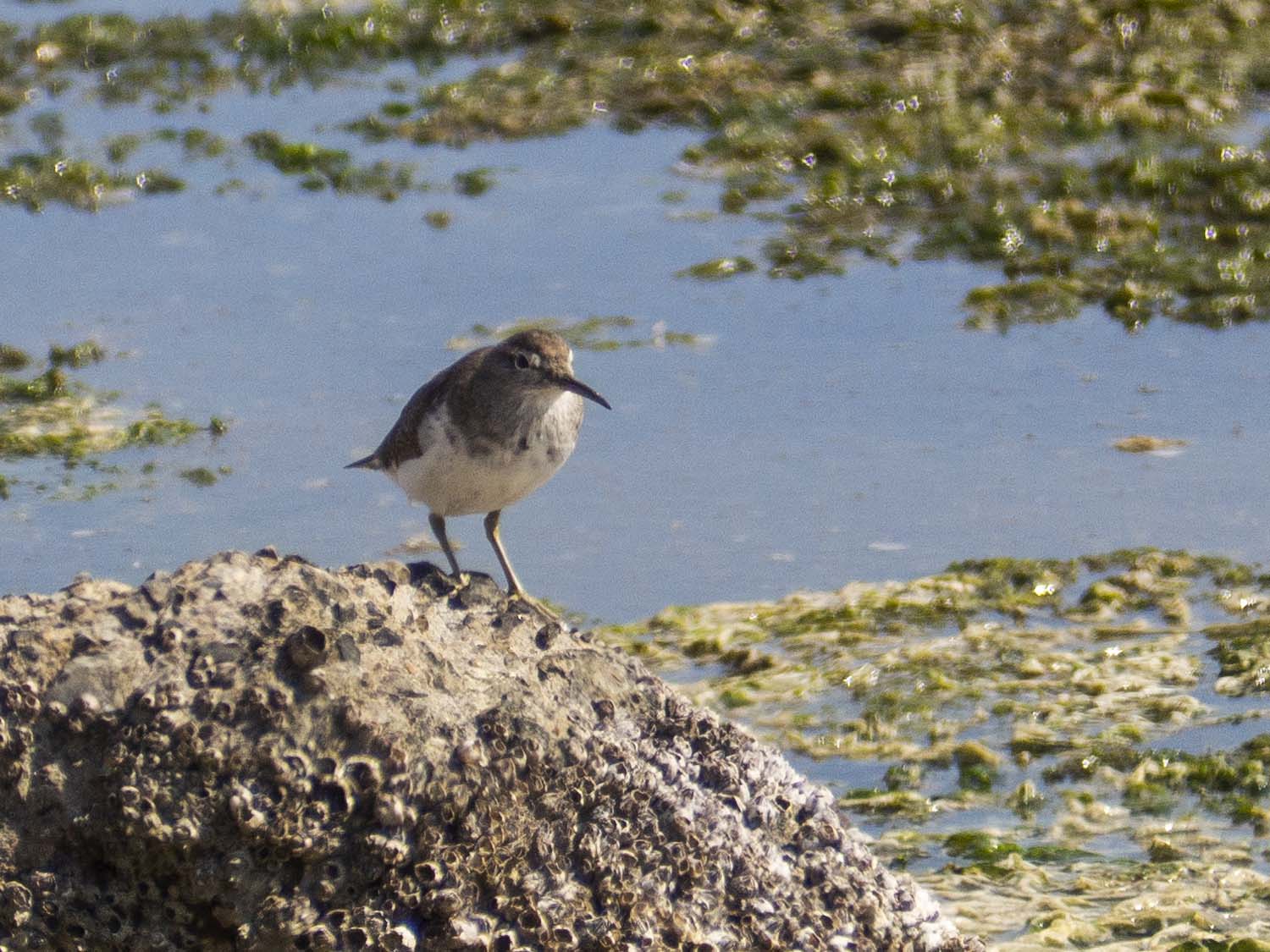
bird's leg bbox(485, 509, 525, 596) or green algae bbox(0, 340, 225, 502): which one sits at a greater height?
bird's leg bbox(485, 509, 525, 596)

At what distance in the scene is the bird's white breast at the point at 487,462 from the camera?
500 cm

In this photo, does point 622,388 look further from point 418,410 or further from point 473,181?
point 418,410

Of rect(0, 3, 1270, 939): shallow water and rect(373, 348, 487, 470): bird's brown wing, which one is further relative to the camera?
rect(0, 3, 1270, 939): shallow water

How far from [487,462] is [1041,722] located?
1801 mm

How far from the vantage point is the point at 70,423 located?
7801 millimetres

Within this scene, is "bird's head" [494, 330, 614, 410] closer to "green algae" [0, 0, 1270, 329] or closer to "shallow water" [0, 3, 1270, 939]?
"shallow water" [0, 3, 1270, 939]

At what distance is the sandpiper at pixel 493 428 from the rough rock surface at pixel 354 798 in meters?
1.27

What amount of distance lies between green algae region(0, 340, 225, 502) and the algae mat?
2458mm

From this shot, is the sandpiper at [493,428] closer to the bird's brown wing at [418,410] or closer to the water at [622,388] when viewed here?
the bird's brown wing at [418,410]

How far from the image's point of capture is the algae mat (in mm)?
4621

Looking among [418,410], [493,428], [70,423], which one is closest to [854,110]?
[70,423]

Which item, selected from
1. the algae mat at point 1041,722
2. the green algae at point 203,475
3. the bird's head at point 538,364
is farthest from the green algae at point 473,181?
the bird's head at point 538,364

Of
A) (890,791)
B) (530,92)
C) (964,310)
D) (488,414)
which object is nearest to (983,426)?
(964,310)

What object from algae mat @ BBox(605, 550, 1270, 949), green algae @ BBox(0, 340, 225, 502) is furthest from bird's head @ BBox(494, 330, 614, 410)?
green algae @ BBox(0, 340, 225, 502)
